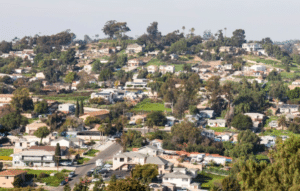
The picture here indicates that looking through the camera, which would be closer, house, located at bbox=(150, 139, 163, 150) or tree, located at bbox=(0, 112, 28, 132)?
house, located at bbox=(150, 139, 163, 150)

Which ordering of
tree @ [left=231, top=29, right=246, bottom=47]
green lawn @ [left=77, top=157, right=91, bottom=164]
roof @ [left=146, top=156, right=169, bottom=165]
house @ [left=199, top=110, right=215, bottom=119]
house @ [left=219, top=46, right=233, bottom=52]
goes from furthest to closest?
tree @ [left=231, top=29, right=246, bottom=47] → house @ [left=219, top=46, right=233, bottom=52] → house @ [left=199, top=110, right=215, bottom=119] → green lawn @ [left=77, top=157, right=91, bottom=164] → roof @ [left=146, top=156, right=169, bottom=165]

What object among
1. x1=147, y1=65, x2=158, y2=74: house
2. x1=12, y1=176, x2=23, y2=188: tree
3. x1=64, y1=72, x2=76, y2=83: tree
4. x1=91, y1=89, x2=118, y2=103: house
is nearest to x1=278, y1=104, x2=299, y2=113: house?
x1=91, y1=89, x2=118, y2=103: house

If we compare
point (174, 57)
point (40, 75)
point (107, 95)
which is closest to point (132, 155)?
point (107, 95)

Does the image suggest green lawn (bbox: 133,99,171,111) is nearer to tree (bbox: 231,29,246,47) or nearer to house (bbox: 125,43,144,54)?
house (bbox: 125,43,144,54)

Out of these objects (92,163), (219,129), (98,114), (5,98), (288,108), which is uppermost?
(5,98)

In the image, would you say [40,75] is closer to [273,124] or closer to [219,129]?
[219,129]

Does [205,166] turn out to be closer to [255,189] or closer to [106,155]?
[106,155]

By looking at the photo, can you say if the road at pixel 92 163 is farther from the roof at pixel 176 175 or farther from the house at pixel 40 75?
the house at pixel 40 75
